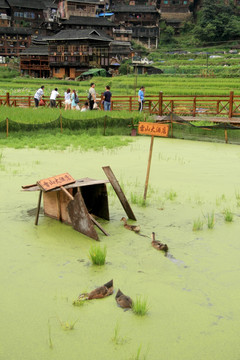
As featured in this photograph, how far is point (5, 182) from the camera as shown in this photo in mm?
8016

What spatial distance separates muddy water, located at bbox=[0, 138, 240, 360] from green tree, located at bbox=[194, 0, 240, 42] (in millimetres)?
54681

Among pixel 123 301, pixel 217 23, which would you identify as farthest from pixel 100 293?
pixel 217 23

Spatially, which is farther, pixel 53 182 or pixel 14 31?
pixel 14 31

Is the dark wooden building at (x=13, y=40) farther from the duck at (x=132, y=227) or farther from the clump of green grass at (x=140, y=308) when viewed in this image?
the clump of green grass at (x=140, y=308)

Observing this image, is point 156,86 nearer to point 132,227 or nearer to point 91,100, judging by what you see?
point 91,100

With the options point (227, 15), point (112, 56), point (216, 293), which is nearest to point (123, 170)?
point (216, 293)

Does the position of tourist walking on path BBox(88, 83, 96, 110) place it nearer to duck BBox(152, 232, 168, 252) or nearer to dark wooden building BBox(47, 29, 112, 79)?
duck BBox(152, 232, 168, 252)

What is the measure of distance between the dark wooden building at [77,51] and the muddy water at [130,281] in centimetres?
4339

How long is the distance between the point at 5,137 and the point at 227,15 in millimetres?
53796

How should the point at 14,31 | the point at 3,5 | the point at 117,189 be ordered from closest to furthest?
the point at 117,189 < the point at 14,31 < the point at 3,5

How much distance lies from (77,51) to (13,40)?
15.3 metres

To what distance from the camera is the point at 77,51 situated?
49000mm

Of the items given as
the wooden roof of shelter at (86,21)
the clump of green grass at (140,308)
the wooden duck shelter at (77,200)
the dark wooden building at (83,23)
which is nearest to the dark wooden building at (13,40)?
the dark wooden building at (83,23)

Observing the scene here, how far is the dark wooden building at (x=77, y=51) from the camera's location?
4875cm
